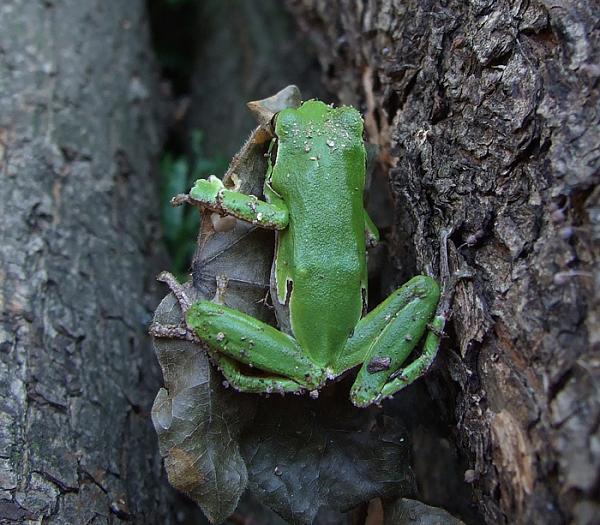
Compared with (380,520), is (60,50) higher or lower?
higher

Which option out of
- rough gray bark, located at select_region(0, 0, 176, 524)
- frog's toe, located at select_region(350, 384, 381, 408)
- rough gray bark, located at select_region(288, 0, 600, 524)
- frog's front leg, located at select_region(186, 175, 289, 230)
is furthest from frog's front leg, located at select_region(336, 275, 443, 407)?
rough gray bark, located at select_region(0, 0, 176, 524)

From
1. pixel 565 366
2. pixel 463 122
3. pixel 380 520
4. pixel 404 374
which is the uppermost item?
pixel 463 122

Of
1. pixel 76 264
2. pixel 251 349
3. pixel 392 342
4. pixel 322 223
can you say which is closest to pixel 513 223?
pixel 392 342

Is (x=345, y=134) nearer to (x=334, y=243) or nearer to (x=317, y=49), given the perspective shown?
(x=334, y=243)

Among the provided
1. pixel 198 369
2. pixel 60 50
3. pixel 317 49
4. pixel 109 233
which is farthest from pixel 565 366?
pixel 60 50

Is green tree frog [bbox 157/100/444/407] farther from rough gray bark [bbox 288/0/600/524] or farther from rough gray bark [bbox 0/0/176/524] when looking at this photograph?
rough gray bark [bbox 0/0/176/524]

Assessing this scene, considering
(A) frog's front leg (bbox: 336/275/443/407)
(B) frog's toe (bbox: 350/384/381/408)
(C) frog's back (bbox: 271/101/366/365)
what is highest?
(C) frog's back (bbox: 271/101/366/365)

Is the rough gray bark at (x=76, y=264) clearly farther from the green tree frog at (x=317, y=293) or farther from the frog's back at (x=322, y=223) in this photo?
the frog's back at (x=322, y=223)

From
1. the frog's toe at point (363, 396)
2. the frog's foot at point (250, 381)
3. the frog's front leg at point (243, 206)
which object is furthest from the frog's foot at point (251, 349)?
the frog's front leg at point (243, 206)
